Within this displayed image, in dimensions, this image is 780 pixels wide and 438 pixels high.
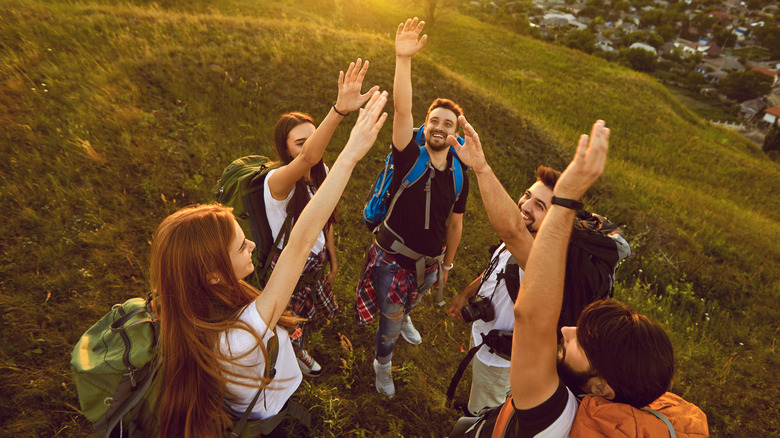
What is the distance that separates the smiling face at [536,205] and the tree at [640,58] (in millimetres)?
72233

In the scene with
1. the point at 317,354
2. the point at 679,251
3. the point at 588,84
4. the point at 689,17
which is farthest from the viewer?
the point at 689,17

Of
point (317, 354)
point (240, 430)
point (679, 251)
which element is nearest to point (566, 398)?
point (240, 430)

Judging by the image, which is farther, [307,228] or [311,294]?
[311,294]

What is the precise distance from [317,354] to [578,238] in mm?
3180

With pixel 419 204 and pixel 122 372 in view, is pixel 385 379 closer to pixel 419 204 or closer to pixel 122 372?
pixel 419 204

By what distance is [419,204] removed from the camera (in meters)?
3.05

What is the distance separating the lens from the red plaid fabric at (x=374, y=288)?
328 centimetres

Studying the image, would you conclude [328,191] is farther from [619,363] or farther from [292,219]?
[619,363]

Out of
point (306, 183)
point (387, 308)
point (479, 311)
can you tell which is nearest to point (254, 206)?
point (306, 183)

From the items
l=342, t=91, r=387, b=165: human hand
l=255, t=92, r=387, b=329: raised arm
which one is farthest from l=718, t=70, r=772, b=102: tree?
l=255, t=92, r=387, b=329: raised arm

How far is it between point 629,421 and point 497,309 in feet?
4.79

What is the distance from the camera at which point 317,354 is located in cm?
402

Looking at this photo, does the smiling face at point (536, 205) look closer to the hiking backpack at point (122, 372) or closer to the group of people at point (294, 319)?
the group of people at point (294, 319)

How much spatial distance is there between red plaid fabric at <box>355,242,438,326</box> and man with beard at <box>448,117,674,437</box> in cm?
194
